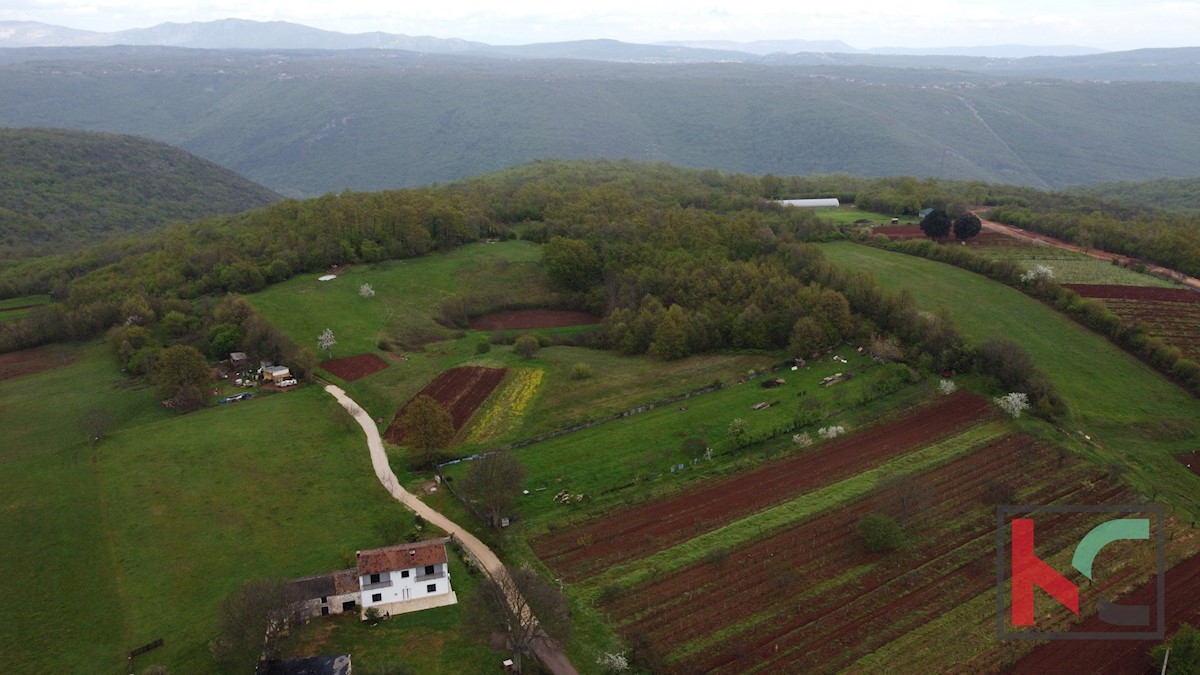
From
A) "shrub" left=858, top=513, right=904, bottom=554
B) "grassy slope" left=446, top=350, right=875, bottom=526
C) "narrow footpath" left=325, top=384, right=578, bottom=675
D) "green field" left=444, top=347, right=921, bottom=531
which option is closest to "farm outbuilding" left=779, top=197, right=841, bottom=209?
"green field" left=444, top=347, right=921, bottom=531

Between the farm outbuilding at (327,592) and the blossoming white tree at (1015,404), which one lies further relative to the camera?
the blossoming white tree at (1015,404)

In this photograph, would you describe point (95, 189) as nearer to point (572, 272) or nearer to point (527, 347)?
point (572, 272)

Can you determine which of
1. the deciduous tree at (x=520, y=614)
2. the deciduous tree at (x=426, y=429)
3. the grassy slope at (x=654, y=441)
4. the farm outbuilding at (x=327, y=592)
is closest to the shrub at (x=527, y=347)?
the grassy slope at (x=654, y=441)

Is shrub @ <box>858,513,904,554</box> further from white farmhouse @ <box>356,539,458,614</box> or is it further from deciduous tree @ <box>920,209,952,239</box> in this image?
deciduous tree @ <box>920,209,952,239</box>

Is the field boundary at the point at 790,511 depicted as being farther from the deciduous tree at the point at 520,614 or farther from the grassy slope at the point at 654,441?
the grassy slope at the point at 654,441

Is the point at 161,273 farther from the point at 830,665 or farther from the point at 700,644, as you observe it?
the point at 830,665

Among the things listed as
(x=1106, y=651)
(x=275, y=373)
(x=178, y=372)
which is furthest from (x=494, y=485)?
(x=178, y=372)
